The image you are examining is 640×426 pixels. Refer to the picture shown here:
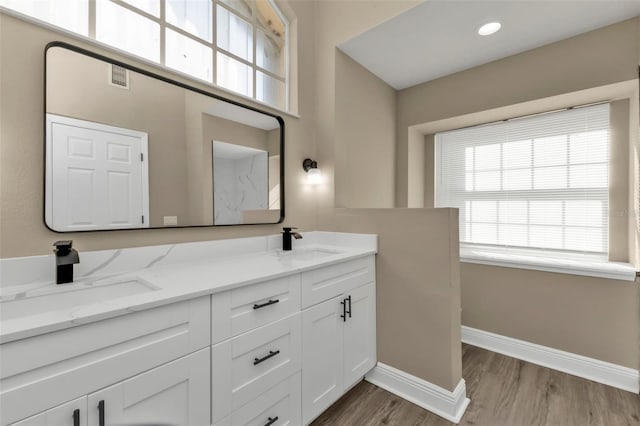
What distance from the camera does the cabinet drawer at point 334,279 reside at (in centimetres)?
145

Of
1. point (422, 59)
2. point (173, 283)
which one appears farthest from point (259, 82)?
point (173, 283)

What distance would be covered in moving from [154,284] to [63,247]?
410 millimetres

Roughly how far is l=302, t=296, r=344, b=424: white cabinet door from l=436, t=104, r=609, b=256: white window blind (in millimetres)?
2000

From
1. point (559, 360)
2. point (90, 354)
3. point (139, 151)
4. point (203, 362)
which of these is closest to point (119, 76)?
point (139, 151)

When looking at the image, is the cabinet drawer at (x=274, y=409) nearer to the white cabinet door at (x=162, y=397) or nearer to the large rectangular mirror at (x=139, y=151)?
the white cabinet door at (x=162, y=397)

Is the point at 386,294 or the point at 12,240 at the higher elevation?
the point at 12,240

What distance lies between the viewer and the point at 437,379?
1.70m

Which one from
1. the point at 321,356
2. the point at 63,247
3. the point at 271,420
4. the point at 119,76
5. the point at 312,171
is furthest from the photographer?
the point at 312,171

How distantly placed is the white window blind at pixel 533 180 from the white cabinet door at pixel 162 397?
2.79 m

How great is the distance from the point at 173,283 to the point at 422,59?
261 cm

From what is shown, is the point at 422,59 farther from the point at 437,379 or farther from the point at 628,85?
the point at 437,379

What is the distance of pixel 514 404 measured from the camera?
172 cm

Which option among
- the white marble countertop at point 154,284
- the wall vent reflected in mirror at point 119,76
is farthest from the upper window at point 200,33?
the white marble countertop at point 154,284

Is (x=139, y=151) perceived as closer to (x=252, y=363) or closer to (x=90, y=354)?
(x=90, y=354)
